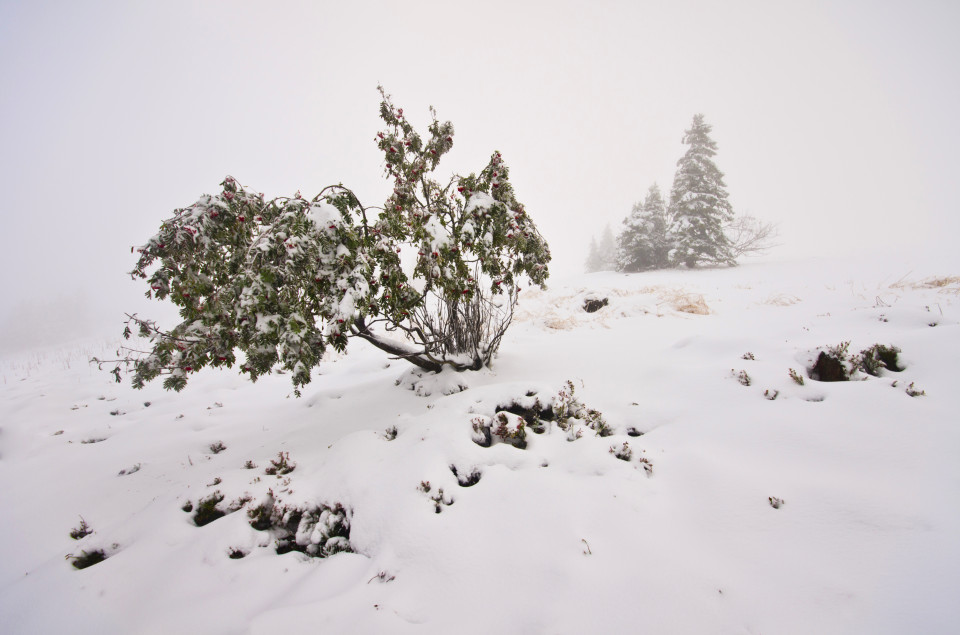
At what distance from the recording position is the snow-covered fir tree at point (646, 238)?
19.2 metres

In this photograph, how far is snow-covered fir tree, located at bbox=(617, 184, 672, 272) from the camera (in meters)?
19.2

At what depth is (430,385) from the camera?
16.5 ft

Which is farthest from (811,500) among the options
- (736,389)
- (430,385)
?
(430,385)

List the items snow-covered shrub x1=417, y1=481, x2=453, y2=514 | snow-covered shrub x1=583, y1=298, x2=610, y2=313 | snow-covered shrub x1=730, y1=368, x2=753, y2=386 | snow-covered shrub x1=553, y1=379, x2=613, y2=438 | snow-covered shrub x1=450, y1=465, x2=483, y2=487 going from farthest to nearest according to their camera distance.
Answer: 1. snow-covered shrub x1=583, y1=298, x2=610, y2=313
2. snow-covered shrub x1=730, y1=368, x2=753, y2=386
3. snow-covered shrub x1=553, y1=379, x2=613, y2=438
4. snow-covered shrub x1=450, y1=465, x2=483, y2=487
5. snow-covered shrub x1=417, y1=481, x2=453, y2=514

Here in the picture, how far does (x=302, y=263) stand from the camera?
305 cm

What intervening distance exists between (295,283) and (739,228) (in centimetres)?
2417

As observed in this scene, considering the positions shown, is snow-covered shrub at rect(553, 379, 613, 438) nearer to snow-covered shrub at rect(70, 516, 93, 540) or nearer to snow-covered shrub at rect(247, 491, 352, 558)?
snow-covered shrub at rect(247, 491, 352, 558)

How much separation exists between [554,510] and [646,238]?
19.4m

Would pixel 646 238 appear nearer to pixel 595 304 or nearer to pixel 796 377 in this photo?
pixel 595 304

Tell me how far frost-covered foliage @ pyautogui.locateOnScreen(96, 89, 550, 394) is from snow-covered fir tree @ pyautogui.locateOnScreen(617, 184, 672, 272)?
17006 mm

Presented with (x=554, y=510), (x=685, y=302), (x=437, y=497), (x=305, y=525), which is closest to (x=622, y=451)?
(x=554, y=510)

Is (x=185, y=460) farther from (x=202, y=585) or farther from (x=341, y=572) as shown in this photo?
(x=341, y=572)

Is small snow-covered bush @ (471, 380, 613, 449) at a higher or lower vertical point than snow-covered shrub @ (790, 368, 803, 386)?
lower

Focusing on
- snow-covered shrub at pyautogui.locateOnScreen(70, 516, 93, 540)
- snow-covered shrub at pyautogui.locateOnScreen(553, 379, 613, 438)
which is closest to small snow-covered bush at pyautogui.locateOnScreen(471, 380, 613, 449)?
snow-covered shrub at pyautogui.locateOnScreen(553, 379, 613, 438)
